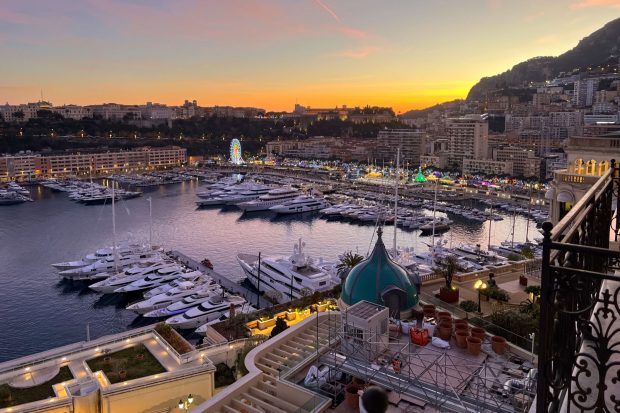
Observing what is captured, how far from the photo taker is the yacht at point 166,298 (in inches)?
702

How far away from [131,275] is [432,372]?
17058 millimetres

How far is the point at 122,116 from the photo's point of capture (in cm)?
10512

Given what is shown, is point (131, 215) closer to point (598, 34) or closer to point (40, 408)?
point (40, 408)

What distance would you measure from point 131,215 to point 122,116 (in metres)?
75.6

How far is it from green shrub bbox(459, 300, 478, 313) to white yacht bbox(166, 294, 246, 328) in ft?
27.9

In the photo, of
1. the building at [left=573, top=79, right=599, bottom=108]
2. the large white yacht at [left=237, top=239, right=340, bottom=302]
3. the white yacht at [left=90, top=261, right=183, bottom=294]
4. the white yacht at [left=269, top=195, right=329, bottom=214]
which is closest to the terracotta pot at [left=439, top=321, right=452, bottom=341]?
the large white yacht at [left=237, top=239, right=340, bottom=302]

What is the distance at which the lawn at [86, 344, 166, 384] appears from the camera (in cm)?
897

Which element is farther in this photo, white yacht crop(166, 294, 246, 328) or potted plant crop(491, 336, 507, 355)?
white yacht crop(166, 294, 246, 328)

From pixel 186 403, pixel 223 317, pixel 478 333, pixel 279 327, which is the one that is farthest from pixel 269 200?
pixel 478 333

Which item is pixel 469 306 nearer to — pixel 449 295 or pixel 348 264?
pixel 449 295

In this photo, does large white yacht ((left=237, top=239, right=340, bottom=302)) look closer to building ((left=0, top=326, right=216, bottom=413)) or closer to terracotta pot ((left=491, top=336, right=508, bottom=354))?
building ((left=0, top=326, right=216, bottom=413))

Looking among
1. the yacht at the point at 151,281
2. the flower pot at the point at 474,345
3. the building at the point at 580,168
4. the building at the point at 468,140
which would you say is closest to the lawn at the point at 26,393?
the flower pot at the point at 474,345

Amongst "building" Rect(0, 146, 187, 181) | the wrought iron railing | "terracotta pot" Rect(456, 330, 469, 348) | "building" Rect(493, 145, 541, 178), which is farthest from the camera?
"building" Rect(0, 146, 187, 181)

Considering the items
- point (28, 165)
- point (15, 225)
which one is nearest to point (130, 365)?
point (15, 225)
